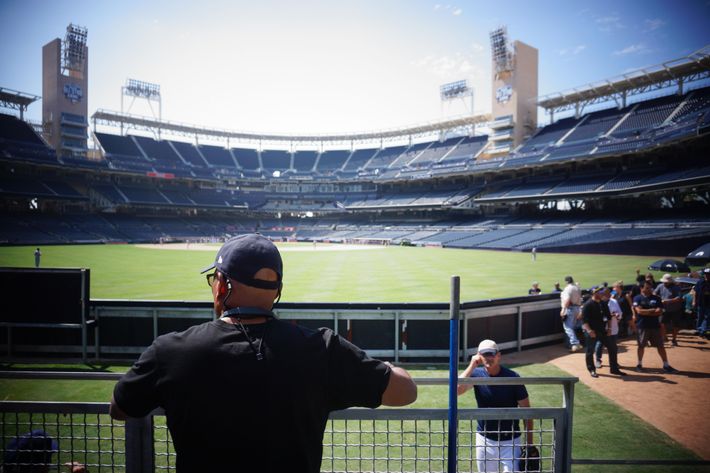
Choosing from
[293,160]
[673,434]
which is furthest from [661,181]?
[293,160]

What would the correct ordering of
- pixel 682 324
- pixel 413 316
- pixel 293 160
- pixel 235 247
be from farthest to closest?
pixel 293 160
pixel 682 324
pixel 413 316
pixel 235 247

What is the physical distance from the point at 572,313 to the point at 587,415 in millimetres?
4433

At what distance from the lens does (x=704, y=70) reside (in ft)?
158

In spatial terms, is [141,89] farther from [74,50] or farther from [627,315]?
[627,315]

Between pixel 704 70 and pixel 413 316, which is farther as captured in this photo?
pixel 704 70

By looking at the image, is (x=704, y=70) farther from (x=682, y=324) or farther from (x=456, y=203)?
(x=682, y=324)

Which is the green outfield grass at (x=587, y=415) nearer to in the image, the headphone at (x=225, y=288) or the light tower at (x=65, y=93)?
the headphone at (x=225, y=288)

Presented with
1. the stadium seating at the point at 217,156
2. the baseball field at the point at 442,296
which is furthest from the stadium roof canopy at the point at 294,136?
the baseball field at the point at 442,296

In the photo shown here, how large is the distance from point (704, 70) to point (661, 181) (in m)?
21.2

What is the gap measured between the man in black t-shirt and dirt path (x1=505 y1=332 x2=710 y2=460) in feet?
21.9

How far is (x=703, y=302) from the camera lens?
1145 cm

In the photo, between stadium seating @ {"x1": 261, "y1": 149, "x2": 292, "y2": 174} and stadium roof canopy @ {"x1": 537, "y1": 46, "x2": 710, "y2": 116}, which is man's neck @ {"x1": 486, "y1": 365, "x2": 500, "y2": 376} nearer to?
stadium roof canopy @ {"x1": 537, "y1": 46, "x2": 710, "y2": 116}

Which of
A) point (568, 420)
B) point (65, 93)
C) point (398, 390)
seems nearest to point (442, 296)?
point (568, 420)

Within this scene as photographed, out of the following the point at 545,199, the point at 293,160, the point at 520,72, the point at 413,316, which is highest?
the point at 520,72
